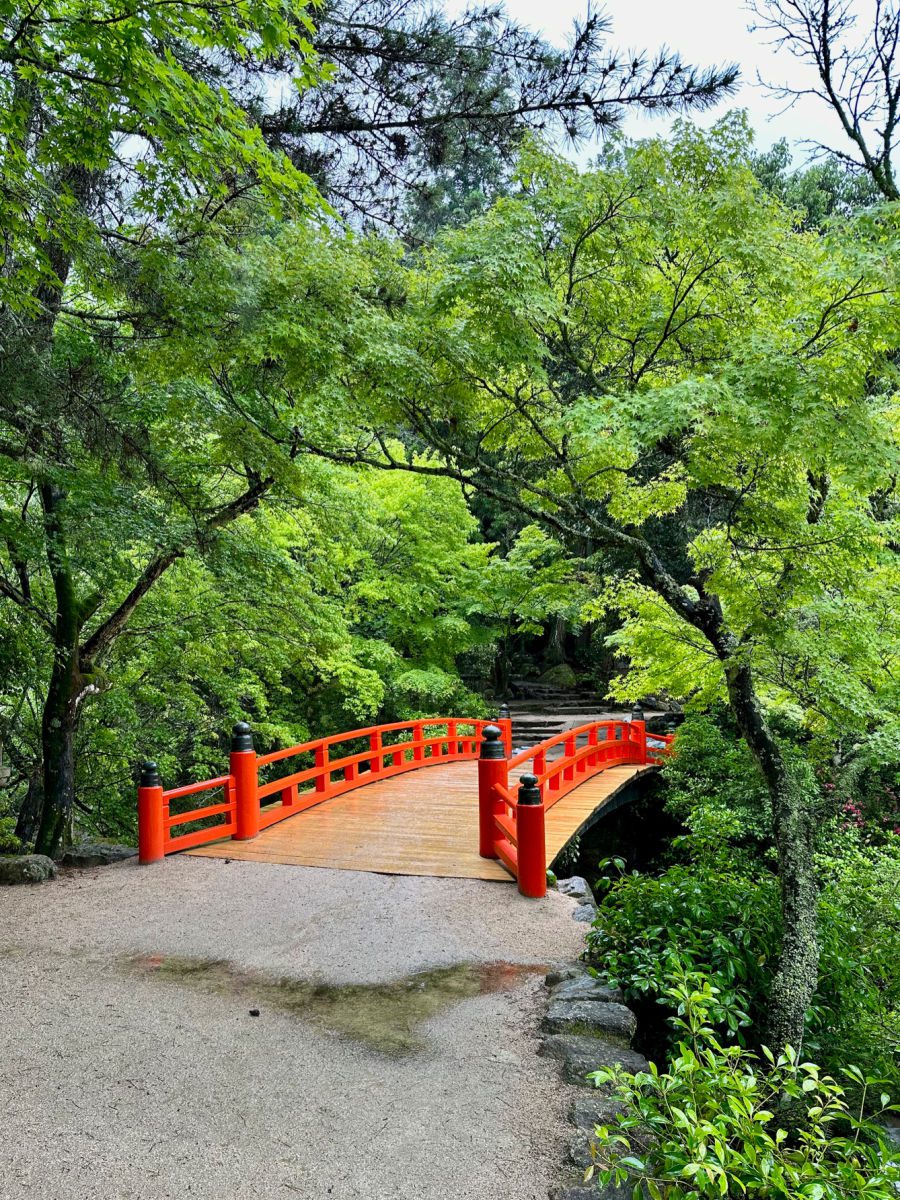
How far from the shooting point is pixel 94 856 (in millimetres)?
6898

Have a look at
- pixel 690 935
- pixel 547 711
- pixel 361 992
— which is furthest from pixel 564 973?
pixel 547 711

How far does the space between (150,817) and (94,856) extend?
663 millimetres

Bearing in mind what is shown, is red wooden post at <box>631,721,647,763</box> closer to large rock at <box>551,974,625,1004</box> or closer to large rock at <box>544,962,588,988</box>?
large rock at <box>544,962,588,988</box>

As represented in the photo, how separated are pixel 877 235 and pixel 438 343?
2.53 meters

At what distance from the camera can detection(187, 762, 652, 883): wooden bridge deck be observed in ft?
22.3

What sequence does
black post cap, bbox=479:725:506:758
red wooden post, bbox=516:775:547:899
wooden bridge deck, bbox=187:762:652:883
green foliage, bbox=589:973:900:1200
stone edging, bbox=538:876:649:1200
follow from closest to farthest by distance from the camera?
green foliage, bbox=589:973:900:1200 < stone edging, bbox=538:876:649:1200 < red wooden post, bbox=516:775:547:899 < wooden bridge deck, bbox=187:762:652:883 < black post cap, bbox=479:725:506:758

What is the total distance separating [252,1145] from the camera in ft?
9.20

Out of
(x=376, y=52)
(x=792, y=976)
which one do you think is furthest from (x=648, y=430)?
(x=376, y=52)

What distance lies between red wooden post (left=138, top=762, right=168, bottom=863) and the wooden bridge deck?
1.47 feet

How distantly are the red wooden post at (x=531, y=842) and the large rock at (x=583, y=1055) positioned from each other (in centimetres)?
226

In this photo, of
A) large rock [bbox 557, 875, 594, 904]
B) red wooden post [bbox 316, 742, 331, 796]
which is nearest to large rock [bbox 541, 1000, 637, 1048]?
large rock [bbox 557, 875, 594, 904]

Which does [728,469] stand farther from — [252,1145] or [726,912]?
[252,1145]

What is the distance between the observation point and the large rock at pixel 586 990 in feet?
13.0

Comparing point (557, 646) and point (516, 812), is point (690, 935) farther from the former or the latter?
point (557, 646)
